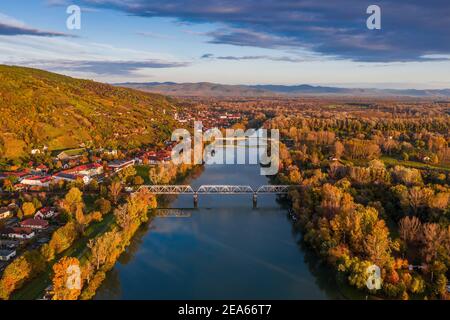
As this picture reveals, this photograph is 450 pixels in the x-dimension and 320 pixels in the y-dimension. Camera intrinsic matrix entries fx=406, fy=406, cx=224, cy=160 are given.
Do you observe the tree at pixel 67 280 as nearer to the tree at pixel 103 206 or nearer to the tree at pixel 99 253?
the tree at pixel 99 253

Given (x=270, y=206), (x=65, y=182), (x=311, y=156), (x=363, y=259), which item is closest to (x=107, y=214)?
(x=65, y=182)

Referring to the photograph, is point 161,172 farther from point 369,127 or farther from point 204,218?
point 369,127

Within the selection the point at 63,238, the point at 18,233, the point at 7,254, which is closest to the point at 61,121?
the point at 18,233

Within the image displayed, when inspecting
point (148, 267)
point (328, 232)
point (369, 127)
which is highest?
point (369, 127)

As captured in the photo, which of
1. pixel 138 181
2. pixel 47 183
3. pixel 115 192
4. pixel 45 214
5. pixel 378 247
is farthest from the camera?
pixel 47 183

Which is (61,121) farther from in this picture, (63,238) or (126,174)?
(63,238)

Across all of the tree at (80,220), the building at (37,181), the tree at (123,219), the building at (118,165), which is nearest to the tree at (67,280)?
the tree at (123,219)
